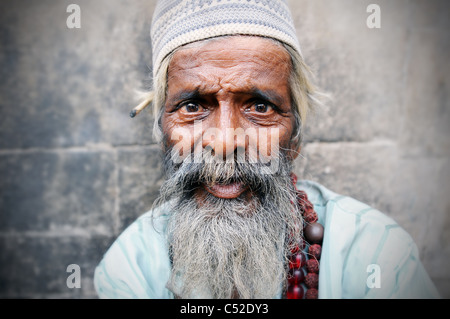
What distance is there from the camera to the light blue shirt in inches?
51.8

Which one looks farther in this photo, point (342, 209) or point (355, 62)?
point (355, 62)

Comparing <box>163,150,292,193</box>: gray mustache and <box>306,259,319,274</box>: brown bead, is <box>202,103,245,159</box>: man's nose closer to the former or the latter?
A: <box>163,150,292,193</box>: gray mustache

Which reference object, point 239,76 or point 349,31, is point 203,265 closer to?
point 239,76

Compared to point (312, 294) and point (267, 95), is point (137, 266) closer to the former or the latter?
point (312, 294)

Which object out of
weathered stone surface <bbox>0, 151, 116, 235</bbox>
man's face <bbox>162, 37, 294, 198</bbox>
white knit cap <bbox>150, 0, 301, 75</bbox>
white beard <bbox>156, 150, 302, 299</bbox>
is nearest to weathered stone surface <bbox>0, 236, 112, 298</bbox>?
weathered stone surface <bbox>0, 151, 116, 235</bbox>

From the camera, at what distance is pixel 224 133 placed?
127 centimetres

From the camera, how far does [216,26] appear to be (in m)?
1.32

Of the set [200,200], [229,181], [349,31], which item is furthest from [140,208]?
[349,31]

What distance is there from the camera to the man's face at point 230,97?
1.30 metres

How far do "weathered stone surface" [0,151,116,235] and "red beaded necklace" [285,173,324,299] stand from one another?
1.39m

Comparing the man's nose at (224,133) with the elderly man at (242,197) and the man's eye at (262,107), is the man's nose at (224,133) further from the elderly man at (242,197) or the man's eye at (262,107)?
the man's eye at (262,107)

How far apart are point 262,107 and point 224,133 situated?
269 mm

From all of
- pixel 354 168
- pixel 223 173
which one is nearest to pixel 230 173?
pixel 223 173

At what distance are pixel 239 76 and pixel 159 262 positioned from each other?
1.02 meters
